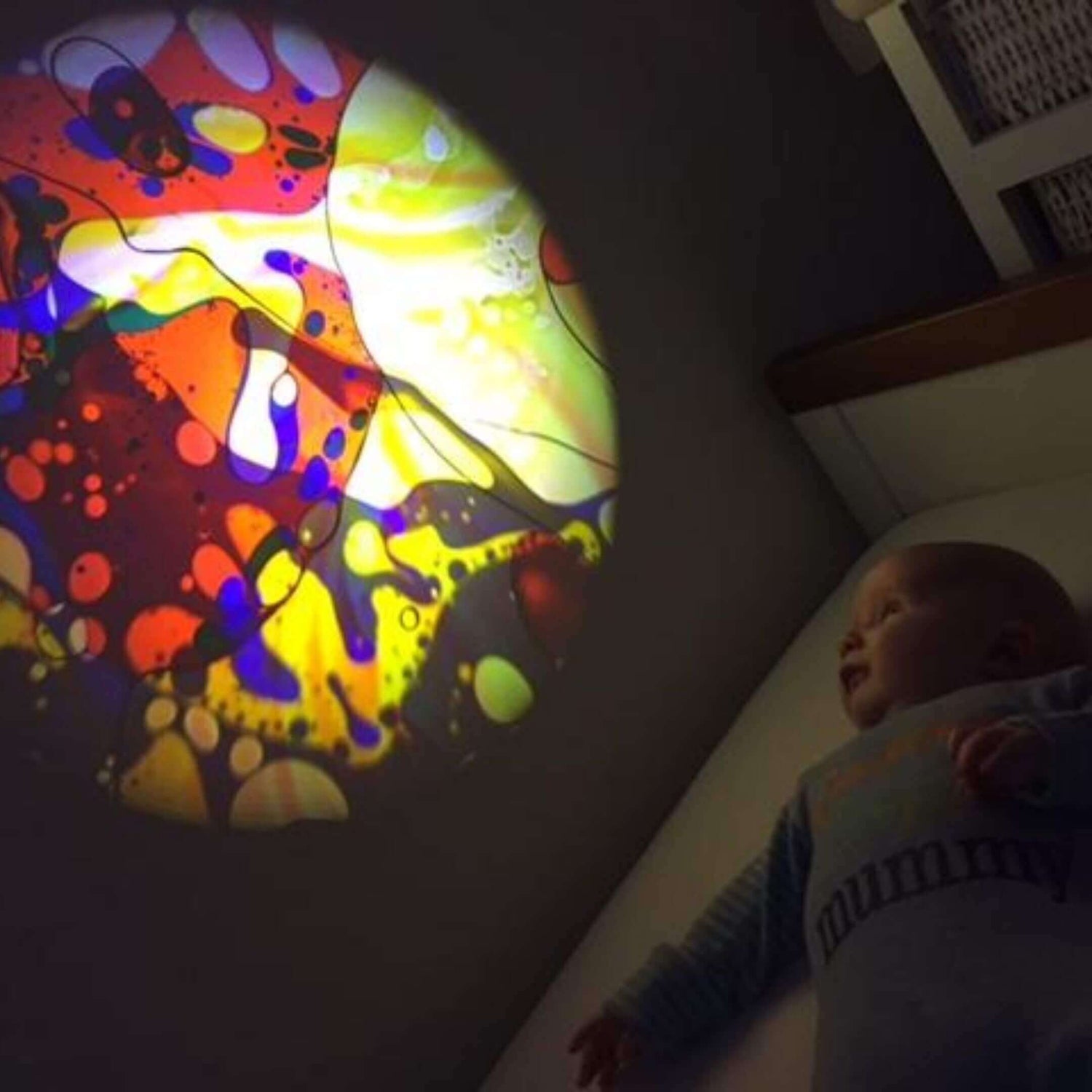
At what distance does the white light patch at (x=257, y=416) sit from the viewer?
45.4 inches

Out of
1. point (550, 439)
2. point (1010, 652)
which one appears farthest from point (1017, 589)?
point (550, 439)

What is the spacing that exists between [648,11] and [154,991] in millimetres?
1137

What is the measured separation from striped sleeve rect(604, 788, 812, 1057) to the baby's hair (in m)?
0.23

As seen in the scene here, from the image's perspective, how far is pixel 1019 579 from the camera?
1128 millimetres

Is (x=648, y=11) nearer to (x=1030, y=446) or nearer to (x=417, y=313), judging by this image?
(x=417, y=313)

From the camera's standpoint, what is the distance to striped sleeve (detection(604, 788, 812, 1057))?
3.57 ft

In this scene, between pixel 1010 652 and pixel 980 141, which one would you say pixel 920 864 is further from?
pixel 980 141

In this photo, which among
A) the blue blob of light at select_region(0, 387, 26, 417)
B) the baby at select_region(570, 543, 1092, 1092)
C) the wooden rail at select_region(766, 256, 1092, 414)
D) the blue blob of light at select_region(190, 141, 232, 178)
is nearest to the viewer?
the baby at select_region(570, 543, 1092, 1092)

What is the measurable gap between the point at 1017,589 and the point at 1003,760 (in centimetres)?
24

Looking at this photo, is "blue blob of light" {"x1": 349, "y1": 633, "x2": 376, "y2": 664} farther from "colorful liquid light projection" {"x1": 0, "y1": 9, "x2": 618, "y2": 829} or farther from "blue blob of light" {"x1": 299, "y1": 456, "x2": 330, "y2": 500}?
"blue blob of light" {"x1": 299, "y1": 456, "x2": 330, "y2": 500}

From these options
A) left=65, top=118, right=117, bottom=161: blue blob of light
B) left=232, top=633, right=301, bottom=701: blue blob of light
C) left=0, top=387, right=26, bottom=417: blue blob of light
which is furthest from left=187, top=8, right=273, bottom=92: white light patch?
left=232, top=633, right=301, bottom=701: blue blob of light

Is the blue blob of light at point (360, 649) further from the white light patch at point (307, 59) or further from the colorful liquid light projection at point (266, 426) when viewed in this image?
the white light patch at point (307, 59)

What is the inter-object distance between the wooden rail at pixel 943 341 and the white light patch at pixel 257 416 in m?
0.63

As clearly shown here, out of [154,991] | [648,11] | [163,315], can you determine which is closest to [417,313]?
[163,315]
